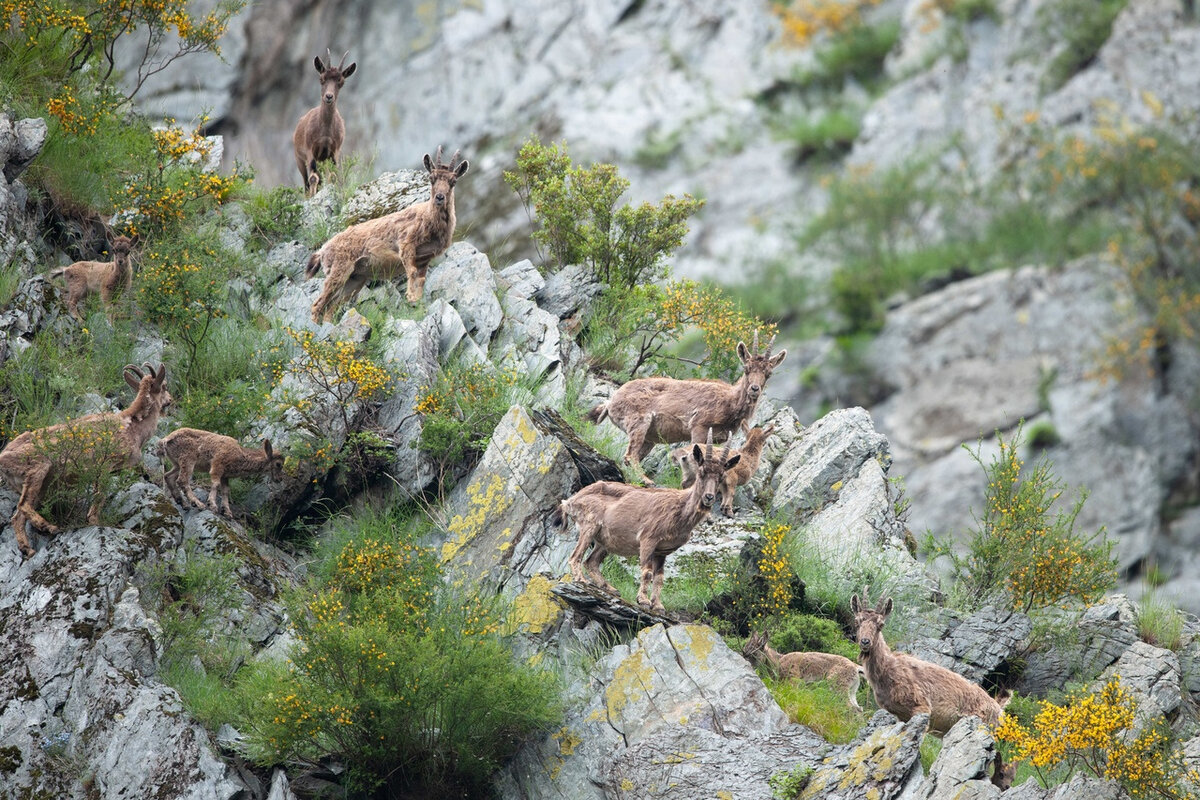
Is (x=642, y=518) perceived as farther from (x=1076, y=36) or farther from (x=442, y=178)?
(x=1076, y=36)

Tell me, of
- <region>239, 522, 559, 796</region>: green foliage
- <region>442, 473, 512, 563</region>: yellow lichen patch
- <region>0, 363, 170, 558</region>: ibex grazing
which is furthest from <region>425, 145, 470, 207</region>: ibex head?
<region>239, 522, 559, 796</region>: green foliage

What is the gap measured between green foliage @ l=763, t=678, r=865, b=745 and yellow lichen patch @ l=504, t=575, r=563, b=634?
2701 millimetres

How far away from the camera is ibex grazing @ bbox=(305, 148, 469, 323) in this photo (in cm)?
2189

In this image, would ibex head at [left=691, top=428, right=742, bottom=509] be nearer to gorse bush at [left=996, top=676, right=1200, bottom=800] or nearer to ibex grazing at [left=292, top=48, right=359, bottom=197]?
gorse bush at [left=996, top=676, right=1200, bottom=800]

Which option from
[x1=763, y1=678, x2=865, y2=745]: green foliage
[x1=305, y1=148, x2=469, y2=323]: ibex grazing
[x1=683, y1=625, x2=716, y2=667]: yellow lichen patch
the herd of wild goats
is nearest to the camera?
[x1=683, y1=625, x2=716, y2=667]: yellow lichen patch

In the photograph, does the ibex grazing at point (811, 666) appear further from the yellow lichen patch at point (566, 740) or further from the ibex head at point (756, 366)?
the ibex head at point (756, 366)

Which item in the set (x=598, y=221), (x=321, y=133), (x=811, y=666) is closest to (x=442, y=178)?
(x=598, y=221)

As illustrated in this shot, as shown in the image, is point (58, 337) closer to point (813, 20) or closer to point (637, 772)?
point (637, 772)

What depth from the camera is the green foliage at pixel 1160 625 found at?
1914cm

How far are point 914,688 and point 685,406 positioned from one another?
536cm

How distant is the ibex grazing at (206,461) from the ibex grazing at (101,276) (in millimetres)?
3391

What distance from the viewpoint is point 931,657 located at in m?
18.3

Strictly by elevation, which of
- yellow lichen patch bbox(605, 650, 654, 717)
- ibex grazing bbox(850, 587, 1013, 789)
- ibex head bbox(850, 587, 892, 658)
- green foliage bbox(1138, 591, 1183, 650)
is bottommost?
green foliage bbox(1138, 591, 1183, 650)

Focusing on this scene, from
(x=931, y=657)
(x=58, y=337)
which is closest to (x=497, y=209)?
(x=58, y=337)
